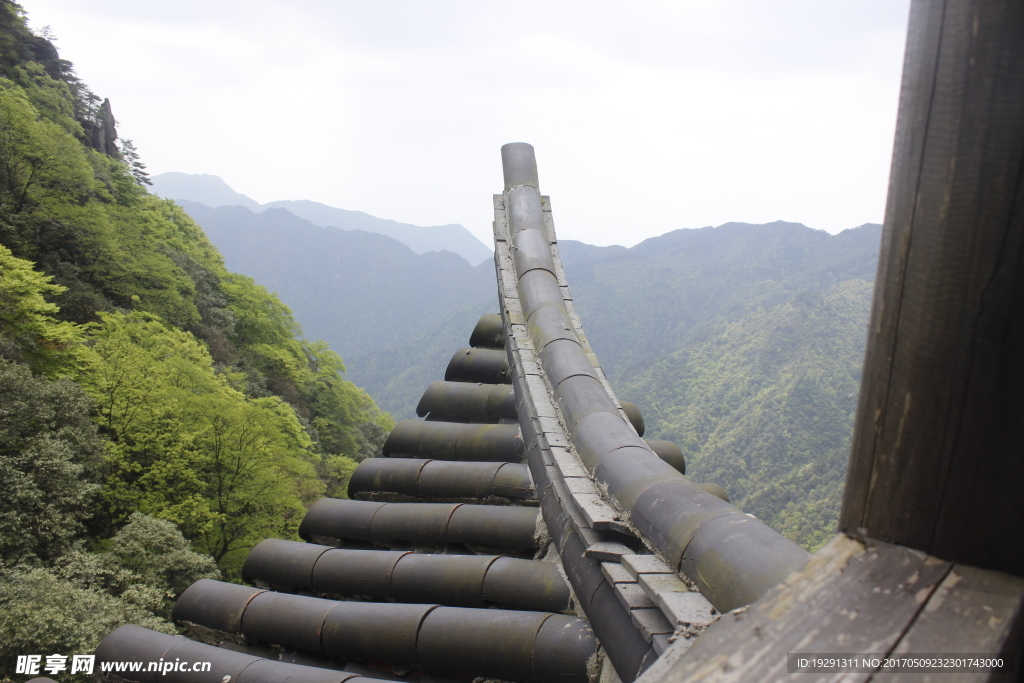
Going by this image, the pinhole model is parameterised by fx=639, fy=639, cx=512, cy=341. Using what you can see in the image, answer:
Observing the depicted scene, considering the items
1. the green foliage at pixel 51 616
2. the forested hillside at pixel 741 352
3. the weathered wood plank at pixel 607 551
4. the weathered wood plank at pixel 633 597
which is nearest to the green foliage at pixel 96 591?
the green foliage at pixel 51 616

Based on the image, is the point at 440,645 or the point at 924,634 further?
the point at 440,645

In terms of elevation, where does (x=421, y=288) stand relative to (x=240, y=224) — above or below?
below

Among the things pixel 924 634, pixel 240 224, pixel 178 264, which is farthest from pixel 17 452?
pixel 240 224

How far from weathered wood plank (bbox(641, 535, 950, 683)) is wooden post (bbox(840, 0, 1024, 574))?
0.05 metres

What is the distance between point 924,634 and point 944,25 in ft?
2.45

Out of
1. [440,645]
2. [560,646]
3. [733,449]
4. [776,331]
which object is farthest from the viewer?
[776,331]

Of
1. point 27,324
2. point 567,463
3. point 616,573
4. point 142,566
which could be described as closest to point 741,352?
point 142,566

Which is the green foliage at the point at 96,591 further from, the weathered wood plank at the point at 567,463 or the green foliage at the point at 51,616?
the weathered wood plank at the point at 567,463

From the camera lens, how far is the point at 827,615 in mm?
857

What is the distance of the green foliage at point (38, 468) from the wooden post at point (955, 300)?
11.6 metres

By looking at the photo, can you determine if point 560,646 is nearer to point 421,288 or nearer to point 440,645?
point 440,645

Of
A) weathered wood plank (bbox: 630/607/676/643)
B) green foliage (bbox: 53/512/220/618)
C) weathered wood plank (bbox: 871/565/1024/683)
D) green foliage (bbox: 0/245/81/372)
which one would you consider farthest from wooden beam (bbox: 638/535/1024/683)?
green foliage (bbox: 0/245/81/372)

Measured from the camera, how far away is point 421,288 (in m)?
150

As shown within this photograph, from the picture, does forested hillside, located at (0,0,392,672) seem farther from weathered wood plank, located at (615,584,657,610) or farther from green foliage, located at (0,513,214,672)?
weathered wood plank, located at (615,584,657,610)
